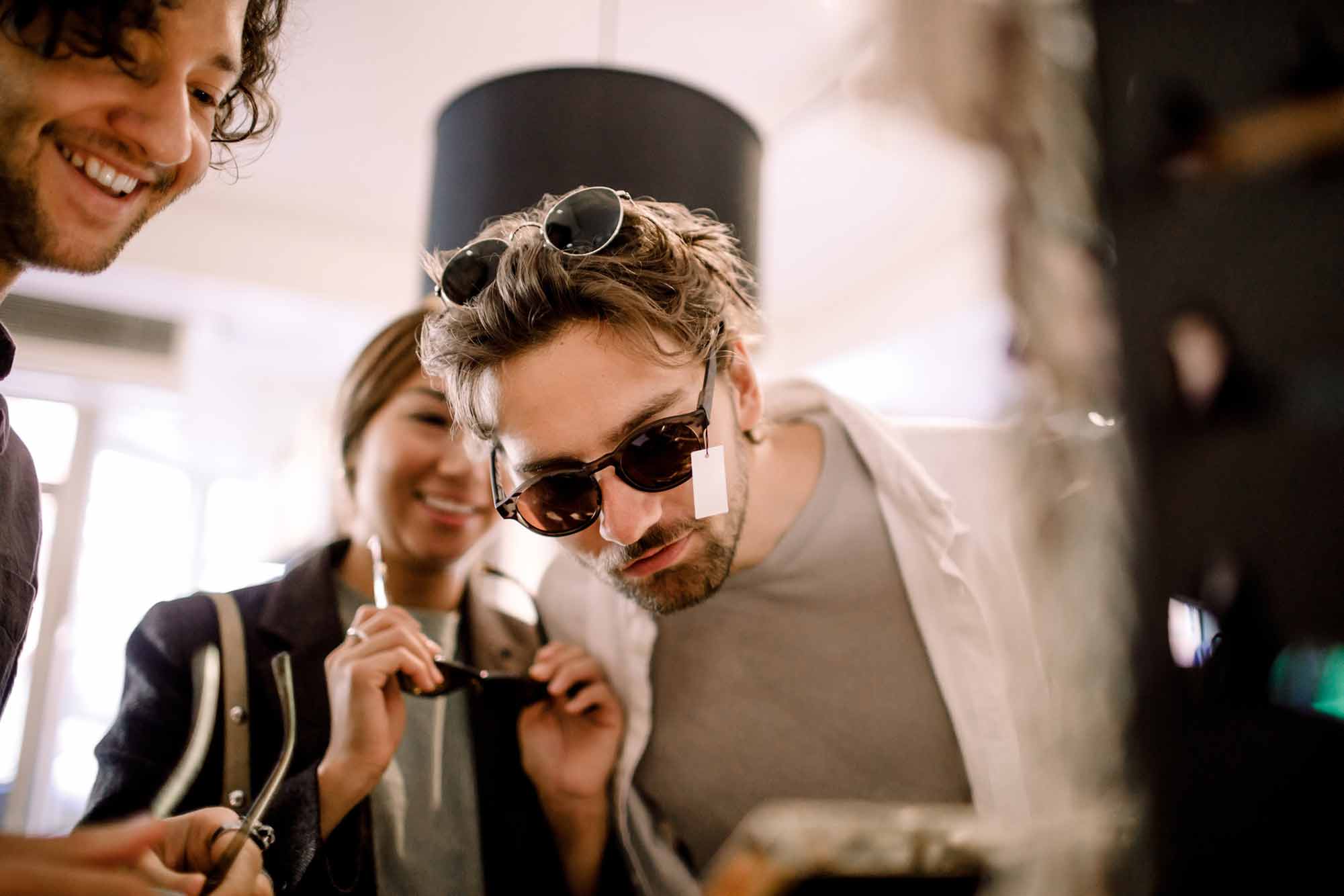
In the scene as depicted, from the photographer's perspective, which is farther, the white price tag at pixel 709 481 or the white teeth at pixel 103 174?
the white price tag at pixel 709 481

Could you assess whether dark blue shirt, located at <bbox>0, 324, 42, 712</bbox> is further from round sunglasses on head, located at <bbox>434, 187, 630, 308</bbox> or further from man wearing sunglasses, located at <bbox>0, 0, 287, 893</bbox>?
round sunglasses on head, located at <bbox>434, 187, 630, 308</bbox>

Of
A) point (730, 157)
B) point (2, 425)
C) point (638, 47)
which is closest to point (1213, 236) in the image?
point (730, 157)

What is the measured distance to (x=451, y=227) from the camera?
31.0 inches

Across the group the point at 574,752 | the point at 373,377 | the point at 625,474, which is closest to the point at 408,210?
the point at 373,377

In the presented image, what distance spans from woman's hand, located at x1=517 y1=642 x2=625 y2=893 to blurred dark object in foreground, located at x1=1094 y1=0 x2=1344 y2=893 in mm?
474

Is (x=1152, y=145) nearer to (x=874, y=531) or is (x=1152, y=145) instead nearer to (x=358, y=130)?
(x=874, y=531)

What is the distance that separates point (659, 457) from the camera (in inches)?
25.4

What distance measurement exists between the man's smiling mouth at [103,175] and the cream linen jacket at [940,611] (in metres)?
0.46

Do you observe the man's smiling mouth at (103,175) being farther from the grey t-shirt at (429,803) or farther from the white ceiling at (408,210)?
the grey t-shirt at (429,803)

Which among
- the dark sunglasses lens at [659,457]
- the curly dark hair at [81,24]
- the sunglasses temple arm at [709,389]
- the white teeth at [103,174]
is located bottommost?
the dark sunglasses lens at [659,457]

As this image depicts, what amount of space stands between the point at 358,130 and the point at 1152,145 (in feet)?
2.64

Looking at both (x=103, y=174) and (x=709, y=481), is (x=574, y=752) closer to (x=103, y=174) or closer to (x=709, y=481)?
(x=709, y=481)

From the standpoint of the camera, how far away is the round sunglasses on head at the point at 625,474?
0.64 metres

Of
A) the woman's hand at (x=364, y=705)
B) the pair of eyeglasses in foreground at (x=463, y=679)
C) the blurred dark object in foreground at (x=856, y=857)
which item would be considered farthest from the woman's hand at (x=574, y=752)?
the blurred dark object in foreground at (x=856, y=857)
